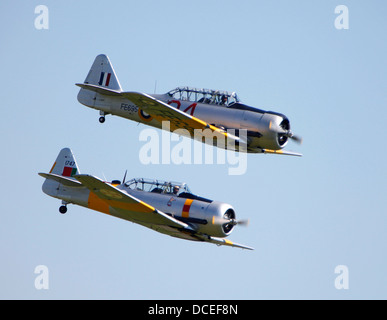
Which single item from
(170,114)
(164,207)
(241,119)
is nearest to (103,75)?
(170,114)

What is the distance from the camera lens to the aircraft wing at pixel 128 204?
113 feet

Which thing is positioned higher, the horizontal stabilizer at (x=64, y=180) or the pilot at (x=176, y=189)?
the horizontal stabilizer at (x=64, y=180)

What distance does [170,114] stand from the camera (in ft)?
120

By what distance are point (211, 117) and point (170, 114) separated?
62.9 inches

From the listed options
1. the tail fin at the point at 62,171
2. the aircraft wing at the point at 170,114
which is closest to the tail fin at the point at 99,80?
the tail fin at the point at 62,171

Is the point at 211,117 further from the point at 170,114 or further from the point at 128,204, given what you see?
the point at 128,204

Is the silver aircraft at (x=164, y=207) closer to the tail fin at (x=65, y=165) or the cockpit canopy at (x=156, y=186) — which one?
the cockpit canopy at (x=156, y=186)

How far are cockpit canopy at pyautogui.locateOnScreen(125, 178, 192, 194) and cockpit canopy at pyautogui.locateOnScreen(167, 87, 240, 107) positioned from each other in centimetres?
332

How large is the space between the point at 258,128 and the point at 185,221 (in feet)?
13.1

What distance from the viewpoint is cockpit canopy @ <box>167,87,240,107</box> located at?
37.6 metres

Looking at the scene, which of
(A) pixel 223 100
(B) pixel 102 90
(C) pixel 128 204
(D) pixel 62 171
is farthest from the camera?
(D) pixel 62 171
